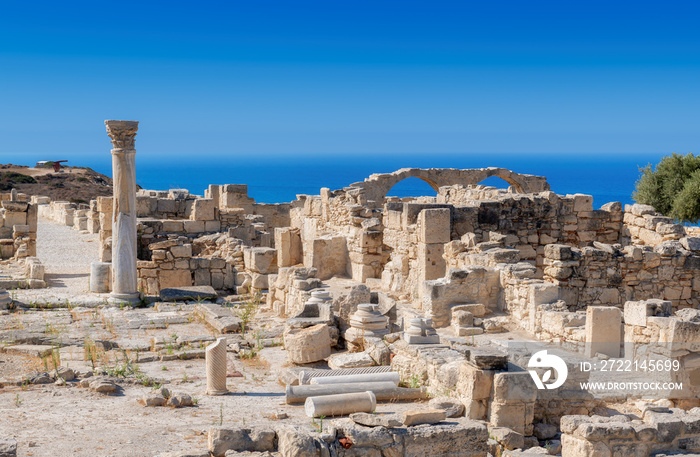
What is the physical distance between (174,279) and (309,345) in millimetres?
6681

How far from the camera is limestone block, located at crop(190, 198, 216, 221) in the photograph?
1688 cm

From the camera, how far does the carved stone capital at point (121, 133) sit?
1300 centimetres

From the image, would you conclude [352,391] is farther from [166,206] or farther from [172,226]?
[166,206]

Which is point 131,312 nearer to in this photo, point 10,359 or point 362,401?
point 10,359

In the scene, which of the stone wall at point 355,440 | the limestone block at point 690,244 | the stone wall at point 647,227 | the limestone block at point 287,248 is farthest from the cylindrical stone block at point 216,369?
the stone wall at point 647,227

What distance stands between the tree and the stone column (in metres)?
19.5

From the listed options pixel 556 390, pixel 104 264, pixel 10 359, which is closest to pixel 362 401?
pixel 556 390

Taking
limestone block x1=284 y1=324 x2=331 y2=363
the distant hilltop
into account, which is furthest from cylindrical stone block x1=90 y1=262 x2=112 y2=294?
the distant hilltop

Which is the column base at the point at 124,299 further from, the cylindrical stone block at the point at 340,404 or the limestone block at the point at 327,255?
the cylindrical stone block at the point at 340,404

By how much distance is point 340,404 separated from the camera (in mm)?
6523

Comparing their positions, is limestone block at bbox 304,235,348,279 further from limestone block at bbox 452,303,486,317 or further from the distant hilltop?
the distant hilltop

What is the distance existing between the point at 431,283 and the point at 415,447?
5.29 m

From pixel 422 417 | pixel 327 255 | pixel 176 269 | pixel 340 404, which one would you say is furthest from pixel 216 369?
pixel 327 255

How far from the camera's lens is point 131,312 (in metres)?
12.6
